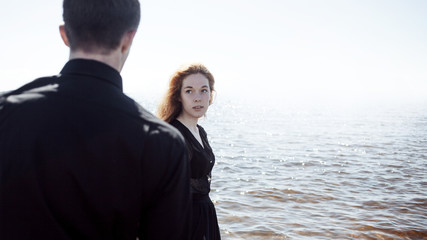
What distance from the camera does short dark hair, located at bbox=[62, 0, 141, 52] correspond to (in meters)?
1.25

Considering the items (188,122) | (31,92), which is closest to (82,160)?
(31,92)

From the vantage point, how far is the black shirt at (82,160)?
1146 mm

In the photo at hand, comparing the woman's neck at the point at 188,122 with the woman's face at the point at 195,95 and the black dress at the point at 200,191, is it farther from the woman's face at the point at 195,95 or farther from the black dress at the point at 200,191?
the black dress at the point at 200,191

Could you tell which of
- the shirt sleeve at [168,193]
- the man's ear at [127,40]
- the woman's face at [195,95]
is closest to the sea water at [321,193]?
the woman's face at [195,95]

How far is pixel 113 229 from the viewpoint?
127 cm

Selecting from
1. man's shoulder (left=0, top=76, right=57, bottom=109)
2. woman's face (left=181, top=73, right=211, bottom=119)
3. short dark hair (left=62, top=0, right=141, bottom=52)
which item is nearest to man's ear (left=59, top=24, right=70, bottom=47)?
short dark hair (left=62, top=0, right=141, bottom=52)

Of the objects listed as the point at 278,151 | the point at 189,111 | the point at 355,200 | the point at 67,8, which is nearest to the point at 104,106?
the point at 67,8

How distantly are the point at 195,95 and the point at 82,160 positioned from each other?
2.45 metres

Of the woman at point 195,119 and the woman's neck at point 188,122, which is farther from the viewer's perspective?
the woman's neck at point 188,122

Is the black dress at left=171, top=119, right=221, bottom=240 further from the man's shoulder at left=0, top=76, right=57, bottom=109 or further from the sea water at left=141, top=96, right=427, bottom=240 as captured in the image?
the sea water at left=141, top=96, right=427, bottom=240

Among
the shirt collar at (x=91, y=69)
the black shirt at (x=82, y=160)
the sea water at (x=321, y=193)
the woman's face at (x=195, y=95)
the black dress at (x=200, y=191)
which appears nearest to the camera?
the black shirt at (x=82, y=160)

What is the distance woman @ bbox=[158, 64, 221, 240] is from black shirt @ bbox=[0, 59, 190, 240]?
1894 mm

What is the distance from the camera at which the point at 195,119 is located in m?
3.62

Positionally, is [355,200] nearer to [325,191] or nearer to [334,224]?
[325,191]
